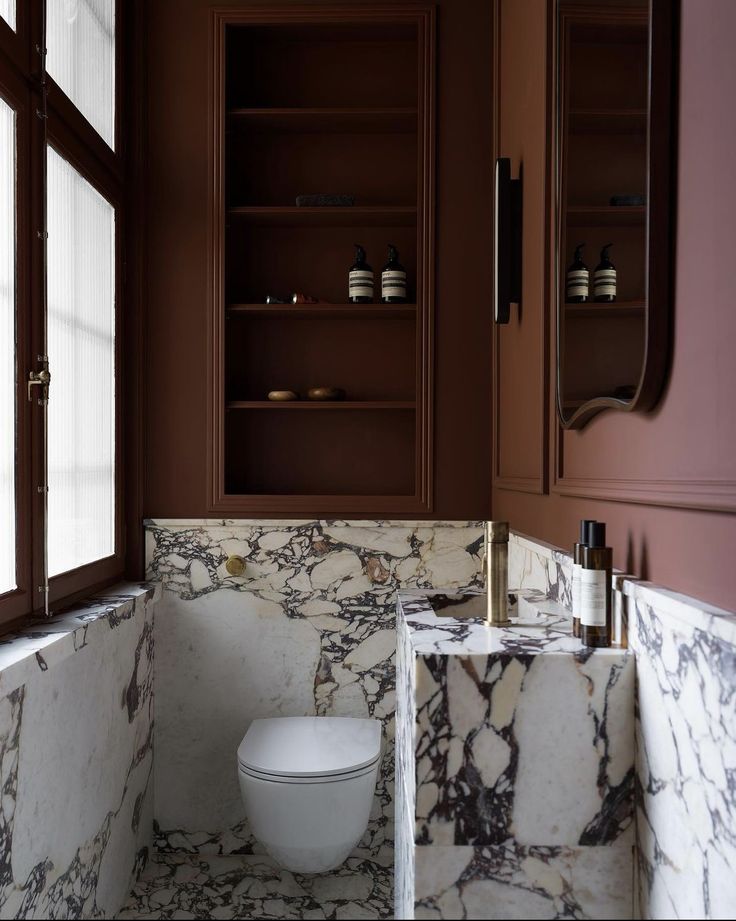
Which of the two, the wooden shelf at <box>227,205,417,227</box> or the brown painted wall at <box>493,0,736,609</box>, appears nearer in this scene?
the brown painted wall at <box>493,0,736,609</box>

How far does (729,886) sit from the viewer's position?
923mm

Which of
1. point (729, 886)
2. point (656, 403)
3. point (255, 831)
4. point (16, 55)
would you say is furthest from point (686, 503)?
point (16, 55)

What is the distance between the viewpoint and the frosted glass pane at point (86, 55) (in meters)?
1.93

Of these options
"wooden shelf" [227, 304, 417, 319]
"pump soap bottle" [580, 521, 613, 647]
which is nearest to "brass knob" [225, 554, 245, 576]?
"wooden shelf" [227, 304, 417, 319]

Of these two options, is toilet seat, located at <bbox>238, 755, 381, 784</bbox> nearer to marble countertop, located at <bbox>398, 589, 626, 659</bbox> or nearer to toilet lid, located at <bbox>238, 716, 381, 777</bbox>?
toilet lid, located at <bbox>238, 716, 381, 777</bbox>

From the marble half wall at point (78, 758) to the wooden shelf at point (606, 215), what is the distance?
1.32m

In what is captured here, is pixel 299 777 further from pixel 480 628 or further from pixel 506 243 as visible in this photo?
pixel 506 243

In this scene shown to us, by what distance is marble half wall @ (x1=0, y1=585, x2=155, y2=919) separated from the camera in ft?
4.92

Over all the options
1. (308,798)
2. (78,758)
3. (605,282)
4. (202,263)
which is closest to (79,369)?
(202,263)

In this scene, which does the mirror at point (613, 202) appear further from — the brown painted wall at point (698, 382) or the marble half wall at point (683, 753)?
the marble half wall at point (683, 753)

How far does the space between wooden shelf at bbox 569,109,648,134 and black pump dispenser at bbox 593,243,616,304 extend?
19cm

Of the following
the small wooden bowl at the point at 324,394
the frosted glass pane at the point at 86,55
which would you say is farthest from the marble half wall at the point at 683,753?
the frosted glass pane at the point at 86,55

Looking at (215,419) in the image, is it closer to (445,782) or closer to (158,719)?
(158,719)

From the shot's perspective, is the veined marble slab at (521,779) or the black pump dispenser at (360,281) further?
the black pump dispenser at (360,281)
